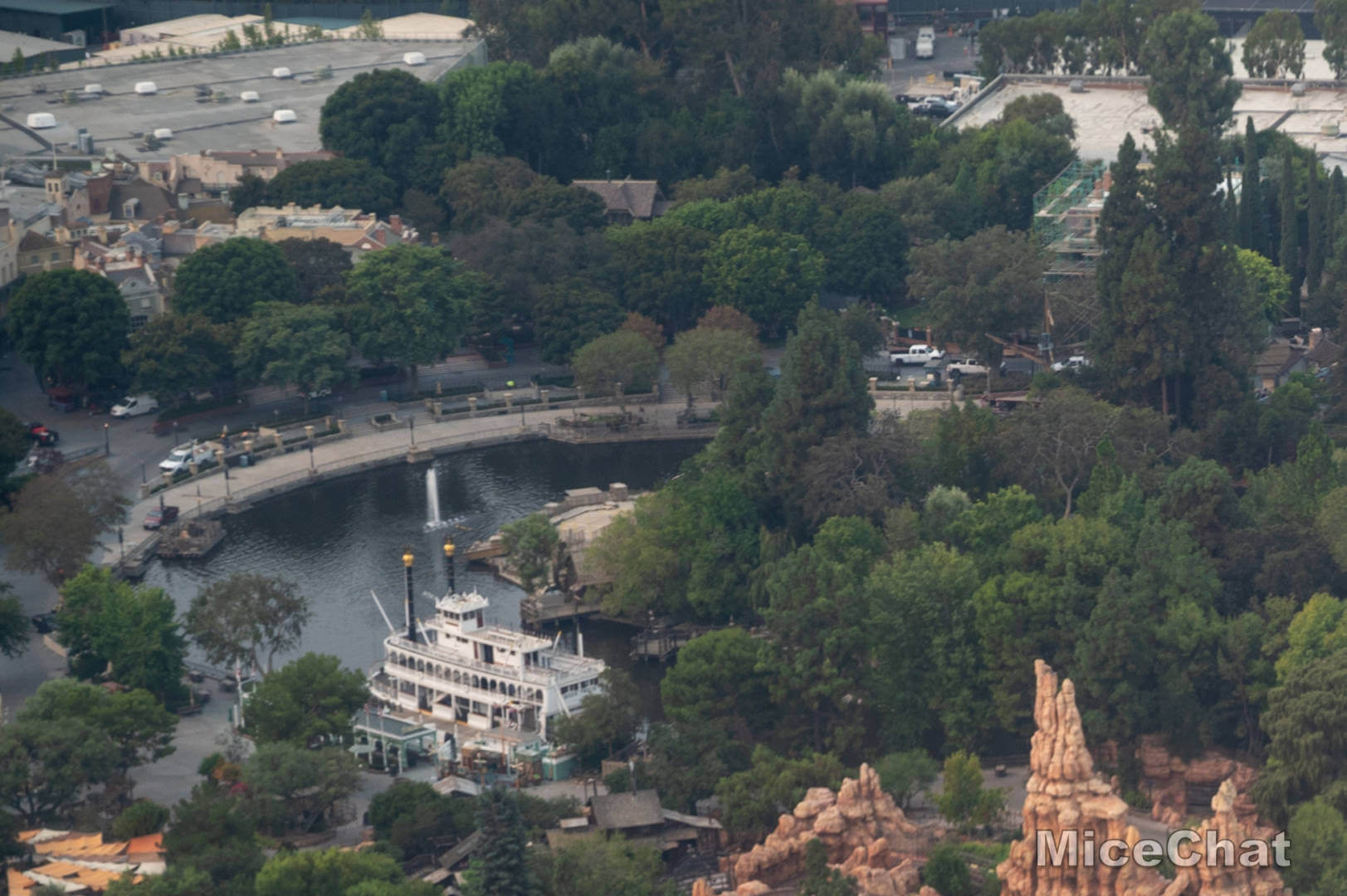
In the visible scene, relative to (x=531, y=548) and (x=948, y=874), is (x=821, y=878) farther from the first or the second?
(x=531, y=548)

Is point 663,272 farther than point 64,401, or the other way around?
point 663,272

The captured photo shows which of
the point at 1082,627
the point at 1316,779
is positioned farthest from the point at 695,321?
the point at 1316,779

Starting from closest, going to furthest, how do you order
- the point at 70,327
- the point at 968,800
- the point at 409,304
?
the point at 968,800
the point at 70,327
the point at 409,304

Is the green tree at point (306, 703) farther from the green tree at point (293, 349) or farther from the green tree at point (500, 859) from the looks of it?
the green tree at point (293, 349)

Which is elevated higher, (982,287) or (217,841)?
(982,287)

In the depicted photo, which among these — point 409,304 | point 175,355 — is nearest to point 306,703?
point 175,355

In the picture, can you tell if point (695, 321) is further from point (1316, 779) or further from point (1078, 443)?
point (1316, 779)
